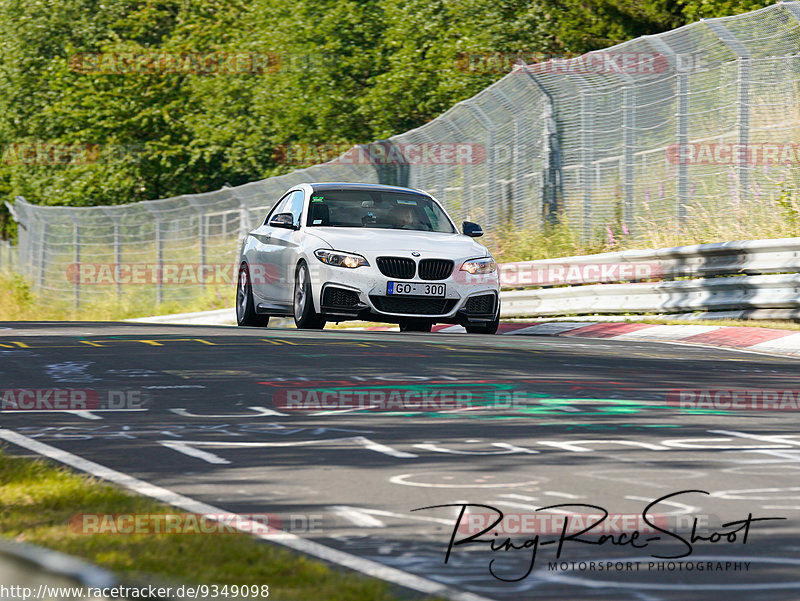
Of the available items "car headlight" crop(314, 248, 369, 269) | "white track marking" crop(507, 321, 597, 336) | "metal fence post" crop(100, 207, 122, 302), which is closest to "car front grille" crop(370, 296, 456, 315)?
"car headlight" crop(314, 248, 369, 269)

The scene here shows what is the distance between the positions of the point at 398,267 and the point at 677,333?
3504 millimetres

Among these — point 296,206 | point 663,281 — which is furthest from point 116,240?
point 663,281

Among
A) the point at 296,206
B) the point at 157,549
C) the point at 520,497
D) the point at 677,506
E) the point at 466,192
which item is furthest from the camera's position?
the point at 466,192

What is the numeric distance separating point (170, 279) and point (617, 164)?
16.4 meters

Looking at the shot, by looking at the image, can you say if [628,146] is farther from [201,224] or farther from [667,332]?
[201,224]

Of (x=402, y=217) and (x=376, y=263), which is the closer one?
(x=376, y=263)

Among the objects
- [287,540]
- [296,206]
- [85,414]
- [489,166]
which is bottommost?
[287,540]

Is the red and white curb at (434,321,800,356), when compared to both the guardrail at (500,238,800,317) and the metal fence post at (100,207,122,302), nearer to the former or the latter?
the guardrail at (500,238,800,317)

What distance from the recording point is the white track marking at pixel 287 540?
14.0ft

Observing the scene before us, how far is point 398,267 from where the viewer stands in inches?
579

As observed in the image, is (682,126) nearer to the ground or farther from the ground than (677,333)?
farther from the ground

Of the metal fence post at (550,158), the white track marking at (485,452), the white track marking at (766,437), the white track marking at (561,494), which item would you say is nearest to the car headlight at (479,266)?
the white track marking at (766,437)

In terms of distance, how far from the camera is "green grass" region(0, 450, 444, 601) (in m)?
4.19

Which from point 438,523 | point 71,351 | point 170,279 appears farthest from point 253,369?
point 170,279
